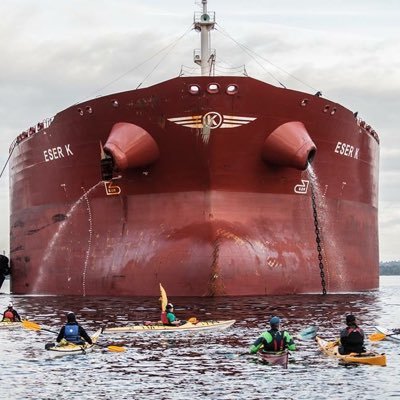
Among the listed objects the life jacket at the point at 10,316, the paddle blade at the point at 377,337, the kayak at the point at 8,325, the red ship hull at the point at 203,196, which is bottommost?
the paddle blade at the point at 377,337

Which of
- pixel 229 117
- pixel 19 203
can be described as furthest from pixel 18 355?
pixel 19 203

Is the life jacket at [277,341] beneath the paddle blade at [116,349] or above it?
above

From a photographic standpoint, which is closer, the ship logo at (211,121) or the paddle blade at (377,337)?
the paddle blade at (377,337)

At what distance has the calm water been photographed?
17.1 m

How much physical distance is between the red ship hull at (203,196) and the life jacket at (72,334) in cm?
1374

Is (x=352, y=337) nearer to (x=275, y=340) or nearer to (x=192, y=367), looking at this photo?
(x=275, y=340)

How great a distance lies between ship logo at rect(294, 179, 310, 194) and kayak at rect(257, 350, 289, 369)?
63.7ft

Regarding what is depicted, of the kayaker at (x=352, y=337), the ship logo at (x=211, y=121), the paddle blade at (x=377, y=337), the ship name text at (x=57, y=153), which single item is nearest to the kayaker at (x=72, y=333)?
the kayaker at (x=352, y=337)

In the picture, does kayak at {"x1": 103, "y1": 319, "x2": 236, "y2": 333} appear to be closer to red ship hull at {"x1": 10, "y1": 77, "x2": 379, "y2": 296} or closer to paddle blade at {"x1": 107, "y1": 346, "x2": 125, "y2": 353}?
paddle blade at {"x1": 107, "y1": 346, "x2": 125, "y2": 353}

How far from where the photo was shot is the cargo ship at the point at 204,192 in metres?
36.8

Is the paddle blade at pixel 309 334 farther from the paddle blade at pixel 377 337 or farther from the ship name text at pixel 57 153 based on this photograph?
the ship name text at pixel 57 153

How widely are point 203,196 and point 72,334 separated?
51.2ft

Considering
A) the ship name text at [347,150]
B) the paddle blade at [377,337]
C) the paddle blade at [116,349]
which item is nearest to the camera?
the paddle blade at [116,349]

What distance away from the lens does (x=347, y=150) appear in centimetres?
4253
